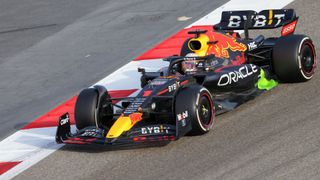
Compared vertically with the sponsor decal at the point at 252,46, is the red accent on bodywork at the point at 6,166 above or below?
below

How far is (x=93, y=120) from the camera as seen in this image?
12.1 meters

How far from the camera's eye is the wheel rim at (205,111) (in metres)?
11.6

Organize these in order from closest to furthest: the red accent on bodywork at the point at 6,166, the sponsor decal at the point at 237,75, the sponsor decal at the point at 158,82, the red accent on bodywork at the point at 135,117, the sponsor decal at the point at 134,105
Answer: the red accent on bodywork at the point at 135,117
the sponsor decal at the point at 134,105
the red accent on bodywork at the point at 6,166
the sponsor decal at the point at 158,82
the sponsor decal at the point at 237,75

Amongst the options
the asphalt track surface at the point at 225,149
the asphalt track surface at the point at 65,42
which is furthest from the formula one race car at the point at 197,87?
the asphalt track surface at the point at 65,42

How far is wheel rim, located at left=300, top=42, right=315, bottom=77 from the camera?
13.3m

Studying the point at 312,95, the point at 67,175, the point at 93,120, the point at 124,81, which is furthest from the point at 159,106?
the point at 124,81

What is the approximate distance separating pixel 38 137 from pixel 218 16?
6.98m

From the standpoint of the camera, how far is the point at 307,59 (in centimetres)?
1348

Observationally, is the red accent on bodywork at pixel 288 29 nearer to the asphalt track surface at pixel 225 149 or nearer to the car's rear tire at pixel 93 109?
the asphalt track surface at pixel 225 149

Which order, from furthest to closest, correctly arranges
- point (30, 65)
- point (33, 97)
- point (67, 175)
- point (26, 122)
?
point (30, 65) → point (33, 97) → point (26, 122) → point (67, 175)

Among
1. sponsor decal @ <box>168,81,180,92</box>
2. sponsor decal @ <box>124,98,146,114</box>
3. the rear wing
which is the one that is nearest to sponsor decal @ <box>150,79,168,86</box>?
sponsor decal @ <box>168,81,180,92</box>

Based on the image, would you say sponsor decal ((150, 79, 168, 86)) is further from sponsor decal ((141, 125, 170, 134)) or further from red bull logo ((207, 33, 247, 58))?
red bull logo ((207, 33, 247, 58))

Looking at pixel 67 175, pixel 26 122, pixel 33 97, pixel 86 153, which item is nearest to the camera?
pixel 67 175

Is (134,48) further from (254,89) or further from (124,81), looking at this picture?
(254,89)
